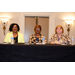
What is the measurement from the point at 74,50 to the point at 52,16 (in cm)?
326

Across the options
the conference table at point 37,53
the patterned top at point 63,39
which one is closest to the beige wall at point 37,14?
the patterned top at point 63,39

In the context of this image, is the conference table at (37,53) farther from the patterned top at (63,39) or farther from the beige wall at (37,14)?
the beige wall at (37,14)

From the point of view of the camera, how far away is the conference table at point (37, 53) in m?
2.22

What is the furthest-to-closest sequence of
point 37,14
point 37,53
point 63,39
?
point 37,14
point 63,39
point 37,53

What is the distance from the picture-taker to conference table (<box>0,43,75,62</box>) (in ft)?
7.29

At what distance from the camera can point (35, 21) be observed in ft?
18.7

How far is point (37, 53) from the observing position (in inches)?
87.9

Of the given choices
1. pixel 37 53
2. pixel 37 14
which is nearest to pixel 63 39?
pixel 37 53

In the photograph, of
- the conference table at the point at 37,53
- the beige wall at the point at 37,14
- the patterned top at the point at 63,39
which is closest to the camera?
the conference table at the point at 37,53

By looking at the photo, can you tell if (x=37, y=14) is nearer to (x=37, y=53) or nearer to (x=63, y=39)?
(x=63, y=39)

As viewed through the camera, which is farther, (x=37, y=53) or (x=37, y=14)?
(x=37, y=14)

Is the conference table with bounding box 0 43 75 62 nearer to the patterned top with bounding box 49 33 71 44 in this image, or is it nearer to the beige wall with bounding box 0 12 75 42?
the patterned top with bounding box 49 33 71 44
